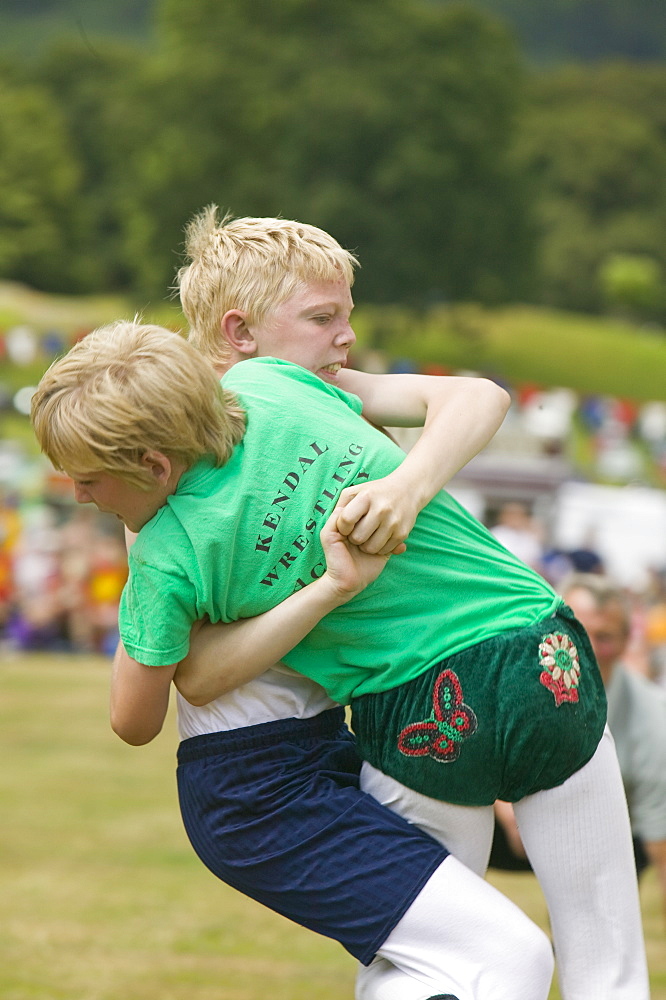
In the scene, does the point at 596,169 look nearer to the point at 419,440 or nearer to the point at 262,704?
the point at 419,440

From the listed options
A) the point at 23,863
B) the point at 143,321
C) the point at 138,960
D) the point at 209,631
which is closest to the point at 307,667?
the point at 209,631

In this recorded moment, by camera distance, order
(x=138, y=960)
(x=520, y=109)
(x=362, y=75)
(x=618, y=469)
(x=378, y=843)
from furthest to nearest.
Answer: (x=520, y=109)
(x=362, y=75)
(x=618, y=469)
(x=138, y=960)
(x=378, y=843)

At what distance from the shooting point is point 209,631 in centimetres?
190

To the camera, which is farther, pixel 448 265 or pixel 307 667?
pixel 448 265

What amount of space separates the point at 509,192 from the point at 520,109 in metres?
3.32


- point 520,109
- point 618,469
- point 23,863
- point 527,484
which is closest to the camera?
point 23,863

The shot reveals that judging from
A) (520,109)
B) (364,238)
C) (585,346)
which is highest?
(520,109)

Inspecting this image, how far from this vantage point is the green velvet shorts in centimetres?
186

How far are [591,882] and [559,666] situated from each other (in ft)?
1.07

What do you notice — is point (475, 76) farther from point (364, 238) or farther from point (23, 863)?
point (23, 863)

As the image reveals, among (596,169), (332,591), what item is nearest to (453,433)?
(332,591)

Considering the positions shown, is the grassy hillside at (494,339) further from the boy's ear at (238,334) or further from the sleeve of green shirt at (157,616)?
the sleeve of green shirt at (157,616)

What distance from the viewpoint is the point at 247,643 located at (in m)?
1.86

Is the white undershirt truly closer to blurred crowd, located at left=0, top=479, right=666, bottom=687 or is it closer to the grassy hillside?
blurred crowd, located at left=0, top=479, right=666, bottom=687
